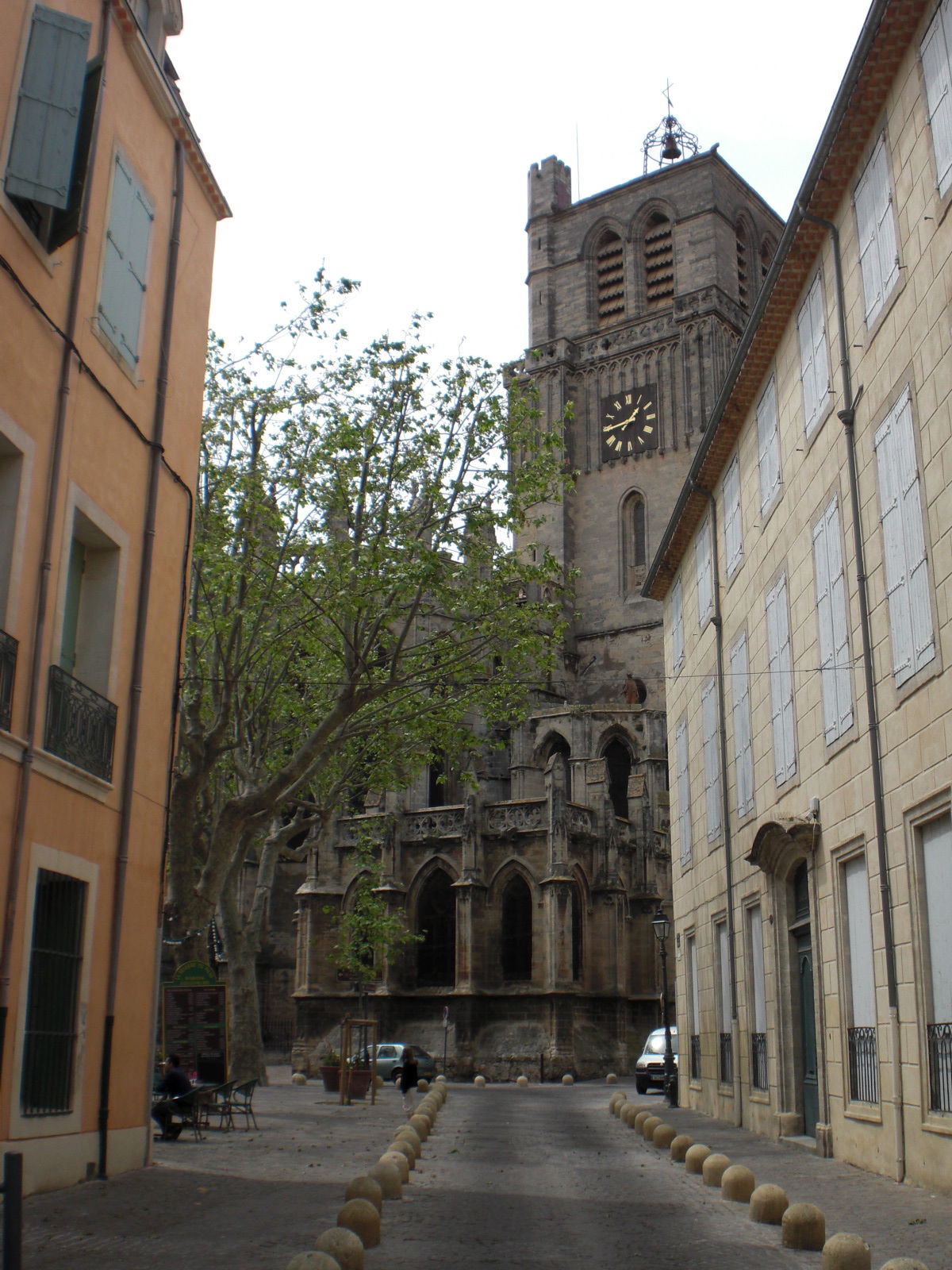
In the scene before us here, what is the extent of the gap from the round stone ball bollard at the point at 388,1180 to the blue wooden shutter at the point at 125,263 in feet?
24.0

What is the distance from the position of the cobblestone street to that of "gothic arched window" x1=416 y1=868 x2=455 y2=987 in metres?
22.0

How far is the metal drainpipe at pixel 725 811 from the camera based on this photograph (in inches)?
683

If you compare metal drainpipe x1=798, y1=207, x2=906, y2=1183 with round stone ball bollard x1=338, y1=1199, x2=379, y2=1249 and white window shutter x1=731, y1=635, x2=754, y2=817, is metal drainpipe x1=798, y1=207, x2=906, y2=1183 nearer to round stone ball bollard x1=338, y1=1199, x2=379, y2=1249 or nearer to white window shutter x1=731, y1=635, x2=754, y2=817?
white window shutter x1=731, y1=635, x2=754, y2=817

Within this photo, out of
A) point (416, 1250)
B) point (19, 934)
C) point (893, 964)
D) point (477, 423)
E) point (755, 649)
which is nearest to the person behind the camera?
point (416, 1250)

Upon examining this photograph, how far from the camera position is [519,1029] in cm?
3566

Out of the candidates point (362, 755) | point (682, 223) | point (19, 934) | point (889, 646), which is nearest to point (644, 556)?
point (682, 223)

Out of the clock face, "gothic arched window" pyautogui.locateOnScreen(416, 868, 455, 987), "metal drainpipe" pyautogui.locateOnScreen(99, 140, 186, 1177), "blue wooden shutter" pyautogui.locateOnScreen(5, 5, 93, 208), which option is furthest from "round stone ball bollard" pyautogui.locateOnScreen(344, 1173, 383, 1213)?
the clock face

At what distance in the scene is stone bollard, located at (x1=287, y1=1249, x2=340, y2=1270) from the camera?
18.9 ft

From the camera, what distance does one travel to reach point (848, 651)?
12.4 metres

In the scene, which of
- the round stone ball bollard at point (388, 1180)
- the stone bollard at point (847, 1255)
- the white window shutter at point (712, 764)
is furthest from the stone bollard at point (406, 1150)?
the white window shutter at point (712, 764)

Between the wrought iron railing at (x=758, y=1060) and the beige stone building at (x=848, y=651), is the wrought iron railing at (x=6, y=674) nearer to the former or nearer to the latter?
the beige stone building at (x=848, y=651)

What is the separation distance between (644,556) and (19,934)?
4232cm

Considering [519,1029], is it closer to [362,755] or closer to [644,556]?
[362,755]

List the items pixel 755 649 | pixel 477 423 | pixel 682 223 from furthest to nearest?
pixel 682 223, pixel 477 423, pixel 755 649
